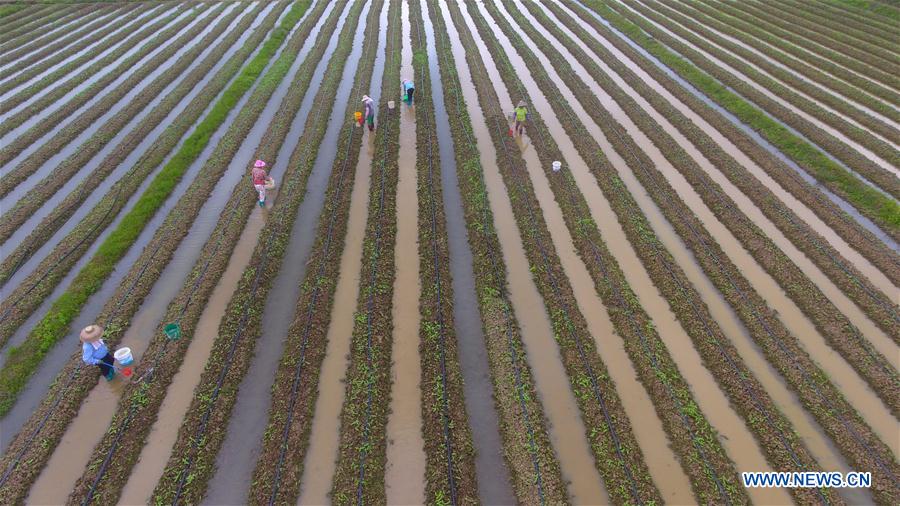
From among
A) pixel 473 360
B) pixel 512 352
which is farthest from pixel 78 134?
pixel 512 352

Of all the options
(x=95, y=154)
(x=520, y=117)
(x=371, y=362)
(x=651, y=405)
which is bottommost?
(x=651, y=405)

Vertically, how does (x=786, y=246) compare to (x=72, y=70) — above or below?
below

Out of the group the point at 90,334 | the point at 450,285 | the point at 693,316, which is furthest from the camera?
the point at 450,285

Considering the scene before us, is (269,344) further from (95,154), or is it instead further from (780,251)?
(780,251)

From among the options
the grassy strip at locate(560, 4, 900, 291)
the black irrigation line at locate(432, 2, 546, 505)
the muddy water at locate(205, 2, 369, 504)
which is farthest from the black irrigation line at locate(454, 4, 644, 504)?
the grassy strip at locate(560, 4, 900, 291)

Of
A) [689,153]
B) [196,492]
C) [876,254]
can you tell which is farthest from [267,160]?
[876,254]

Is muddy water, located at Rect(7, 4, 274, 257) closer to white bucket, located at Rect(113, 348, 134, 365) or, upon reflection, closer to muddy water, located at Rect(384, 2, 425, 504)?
white bucket, located at Rect(113, 348, 134, 365)

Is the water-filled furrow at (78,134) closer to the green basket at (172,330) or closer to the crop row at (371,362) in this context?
the green basket at (172,330)
